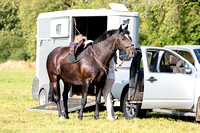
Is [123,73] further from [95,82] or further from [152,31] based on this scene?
[152,31]

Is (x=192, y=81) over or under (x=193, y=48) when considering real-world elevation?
under

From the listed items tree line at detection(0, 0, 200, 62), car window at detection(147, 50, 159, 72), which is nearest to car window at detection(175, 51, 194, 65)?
car window at detection(147, 50, 159, 72)

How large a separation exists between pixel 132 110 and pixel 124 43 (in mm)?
1968

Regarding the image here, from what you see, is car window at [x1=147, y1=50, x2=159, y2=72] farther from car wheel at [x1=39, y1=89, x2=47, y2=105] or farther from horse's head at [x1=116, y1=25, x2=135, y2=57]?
car wheel at [x1=39, y1=89, x2=47, y2=105]

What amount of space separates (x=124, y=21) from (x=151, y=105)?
11.4 ft

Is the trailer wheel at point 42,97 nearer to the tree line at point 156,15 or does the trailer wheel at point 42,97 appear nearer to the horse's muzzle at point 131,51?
the horse's muzzle at point 131,51

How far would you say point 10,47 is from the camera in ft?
216

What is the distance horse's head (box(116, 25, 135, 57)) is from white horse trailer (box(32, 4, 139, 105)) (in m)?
1.61

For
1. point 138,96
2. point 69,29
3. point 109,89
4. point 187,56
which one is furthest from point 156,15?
point 138,96

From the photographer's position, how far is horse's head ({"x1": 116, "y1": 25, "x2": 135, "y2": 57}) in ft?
32.0

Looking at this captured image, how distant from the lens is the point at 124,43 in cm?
990

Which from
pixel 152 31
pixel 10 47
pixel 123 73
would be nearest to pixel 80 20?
pixel 123 73

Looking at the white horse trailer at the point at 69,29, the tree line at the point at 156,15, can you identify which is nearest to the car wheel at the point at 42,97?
the white horse trailer at the point at 69,29

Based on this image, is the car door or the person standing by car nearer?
the car door
